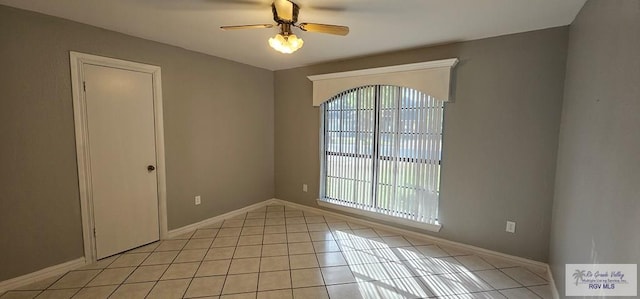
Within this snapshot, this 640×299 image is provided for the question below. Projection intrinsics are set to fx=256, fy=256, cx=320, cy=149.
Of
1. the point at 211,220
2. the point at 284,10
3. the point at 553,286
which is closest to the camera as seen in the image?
the point at 284,10

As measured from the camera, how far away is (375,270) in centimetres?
240

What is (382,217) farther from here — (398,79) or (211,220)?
(211,220)

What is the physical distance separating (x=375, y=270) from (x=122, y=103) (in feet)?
9.87

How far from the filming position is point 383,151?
3264 millimetres

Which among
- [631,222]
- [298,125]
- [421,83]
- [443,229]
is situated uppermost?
[421,83]

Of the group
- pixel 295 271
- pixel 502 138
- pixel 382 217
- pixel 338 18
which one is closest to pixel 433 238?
pixel 382 217

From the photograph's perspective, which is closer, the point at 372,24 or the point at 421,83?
the point at 372,24

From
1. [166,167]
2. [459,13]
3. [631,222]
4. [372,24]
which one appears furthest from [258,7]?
[631,222]

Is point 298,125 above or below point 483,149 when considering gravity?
above

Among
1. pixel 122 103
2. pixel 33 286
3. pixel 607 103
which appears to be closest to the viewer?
pixel 607 103

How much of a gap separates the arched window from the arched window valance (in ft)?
0.28

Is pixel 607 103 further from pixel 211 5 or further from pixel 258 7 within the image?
pixel 211 5

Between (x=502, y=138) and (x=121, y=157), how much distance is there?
12.6ft

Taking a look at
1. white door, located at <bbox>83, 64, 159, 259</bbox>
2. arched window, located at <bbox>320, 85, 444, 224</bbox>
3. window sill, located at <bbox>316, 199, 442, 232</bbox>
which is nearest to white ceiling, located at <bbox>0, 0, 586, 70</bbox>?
white door, located at <bbox>83, 64, 159, 259</bbox>
